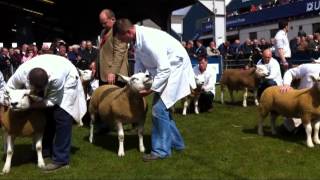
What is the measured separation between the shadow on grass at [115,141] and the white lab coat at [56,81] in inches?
51.2

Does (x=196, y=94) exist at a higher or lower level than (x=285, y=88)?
lower

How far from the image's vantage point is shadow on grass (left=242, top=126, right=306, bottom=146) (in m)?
8.73

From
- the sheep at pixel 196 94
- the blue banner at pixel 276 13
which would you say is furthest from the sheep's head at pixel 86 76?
the blue banner at pixel 276 13

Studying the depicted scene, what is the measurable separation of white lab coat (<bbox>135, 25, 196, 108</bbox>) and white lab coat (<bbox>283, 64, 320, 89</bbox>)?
5.82 feet

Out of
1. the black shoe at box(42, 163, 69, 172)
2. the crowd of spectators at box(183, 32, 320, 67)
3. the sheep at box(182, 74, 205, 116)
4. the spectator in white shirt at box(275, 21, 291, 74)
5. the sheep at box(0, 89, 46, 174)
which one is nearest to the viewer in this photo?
the sheep at box(0, 89, 46, 174)

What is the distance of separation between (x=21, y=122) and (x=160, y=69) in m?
1.99

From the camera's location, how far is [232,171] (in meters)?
6.71

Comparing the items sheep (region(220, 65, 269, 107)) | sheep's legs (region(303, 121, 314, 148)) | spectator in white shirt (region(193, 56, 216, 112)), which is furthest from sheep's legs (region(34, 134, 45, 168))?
sheep (region(220, 65, 269, 107))

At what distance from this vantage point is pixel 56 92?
701 cm

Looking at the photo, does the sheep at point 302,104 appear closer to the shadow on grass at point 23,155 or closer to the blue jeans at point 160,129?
the blue jeans at point 160,129

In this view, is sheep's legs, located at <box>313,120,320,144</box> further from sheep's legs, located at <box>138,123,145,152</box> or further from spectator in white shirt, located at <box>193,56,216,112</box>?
spectator in white shirt, located at <box>193,56,216,112</box>

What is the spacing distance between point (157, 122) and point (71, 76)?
1371 millimetres

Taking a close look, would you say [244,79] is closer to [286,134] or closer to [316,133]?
[286,134]

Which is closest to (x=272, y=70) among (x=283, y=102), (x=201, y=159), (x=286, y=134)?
(x=286, y=134)
